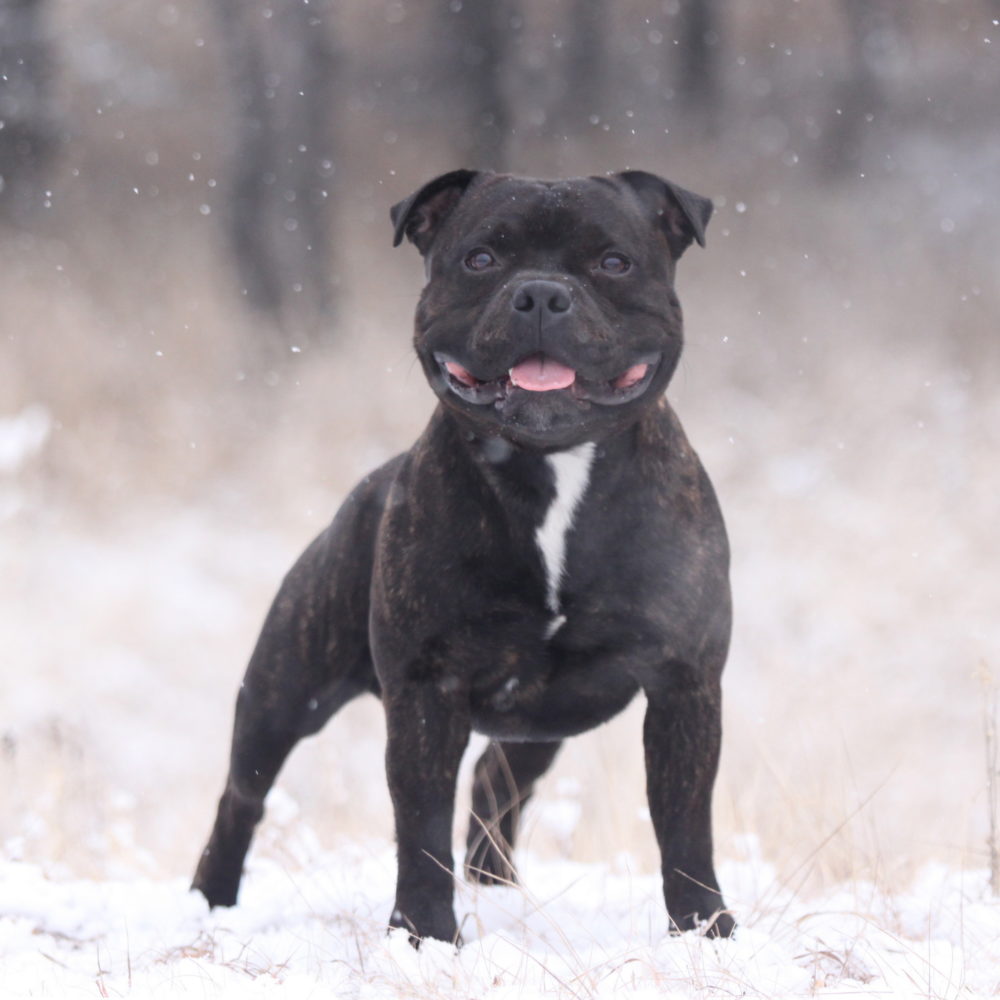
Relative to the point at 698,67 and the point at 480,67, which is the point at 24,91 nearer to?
the point at 480,67

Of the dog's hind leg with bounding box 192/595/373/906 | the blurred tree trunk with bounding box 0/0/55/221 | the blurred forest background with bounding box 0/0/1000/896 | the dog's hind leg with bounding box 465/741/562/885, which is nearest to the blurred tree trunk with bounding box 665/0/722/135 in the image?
the blurred forest background with bounding box 0/0/1000/896

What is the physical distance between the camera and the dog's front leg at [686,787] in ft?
11.0

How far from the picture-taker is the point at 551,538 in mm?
3232

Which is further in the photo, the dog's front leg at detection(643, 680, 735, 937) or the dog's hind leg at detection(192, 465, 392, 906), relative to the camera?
the dog's hind leg at detection(192, 465, 392, 906)

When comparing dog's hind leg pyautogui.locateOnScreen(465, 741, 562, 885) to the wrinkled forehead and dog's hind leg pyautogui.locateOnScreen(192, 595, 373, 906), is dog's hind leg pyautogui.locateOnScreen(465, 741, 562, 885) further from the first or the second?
the wrinkled forehead

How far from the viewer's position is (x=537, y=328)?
9.80 ft

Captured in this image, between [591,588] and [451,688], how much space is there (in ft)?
1.37

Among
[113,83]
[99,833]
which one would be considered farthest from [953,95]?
[99,833]

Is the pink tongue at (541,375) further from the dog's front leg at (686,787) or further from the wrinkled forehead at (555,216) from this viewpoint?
the dog's front leg at (686,787)

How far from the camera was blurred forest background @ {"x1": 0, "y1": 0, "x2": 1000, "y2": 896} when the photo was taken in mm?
13156

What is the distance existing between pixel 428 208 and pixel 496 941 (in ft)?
5.95

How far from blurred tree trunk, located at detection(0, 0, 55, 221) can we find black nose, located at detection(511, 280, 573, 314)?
12.4 meters

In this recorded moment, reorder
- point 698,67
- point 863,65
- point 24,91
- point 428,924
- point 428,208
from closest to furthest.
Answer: point 428,924
point 428,208
point 863,65
point 698,67
point 24,91

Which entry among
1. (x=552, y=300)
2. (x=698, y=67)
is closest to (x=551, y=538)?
(x=552, y=300)
